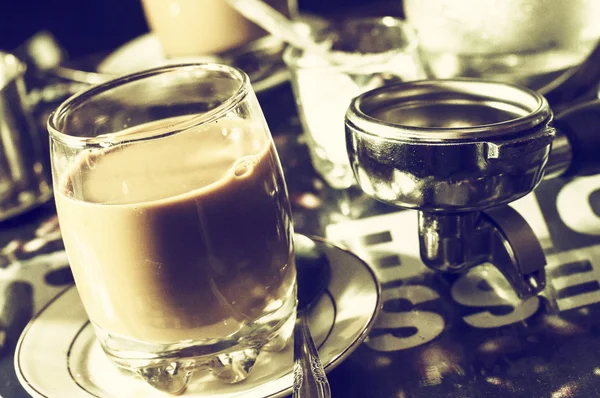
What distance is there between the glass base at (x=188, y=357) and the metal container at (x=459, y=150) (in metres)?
0.12

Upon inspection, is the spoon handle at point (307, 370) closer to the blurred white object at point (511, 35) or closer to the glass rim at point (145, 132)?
the glass rim at point (145, 132)

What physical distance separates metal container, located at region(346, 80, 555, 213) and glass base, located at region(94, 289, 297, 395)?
0.12m

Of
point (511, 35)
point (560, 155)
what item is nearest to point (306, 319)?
point (560, 155)

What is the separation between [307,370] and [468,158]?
0.49 feet

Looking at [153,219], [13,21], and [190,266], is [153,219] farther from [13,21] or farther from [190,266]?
[13,21]

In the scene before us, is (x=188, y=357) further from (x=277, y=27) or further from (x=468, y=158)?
(x=277, y=27)

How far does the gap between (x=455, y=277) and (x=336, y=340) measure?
5.1 inches

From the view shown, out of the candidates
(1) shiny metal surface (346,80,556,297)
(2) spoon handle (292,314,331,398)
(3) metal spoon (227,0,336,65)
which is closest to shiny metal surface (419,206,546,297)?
(1) shiny metal surface (346,80,556,297)

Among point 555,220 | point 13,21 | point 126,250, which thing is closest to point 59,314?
point 126,250

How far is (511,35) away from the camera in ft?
1.88

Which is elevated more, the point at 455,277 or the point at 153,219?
the point at 153,219

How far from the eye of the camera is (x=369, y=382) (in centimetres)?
38

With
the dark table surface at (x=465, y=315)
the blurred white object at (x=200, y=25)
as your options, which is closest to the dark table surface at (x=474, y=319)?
the dark table surface at (x=465, y=315)

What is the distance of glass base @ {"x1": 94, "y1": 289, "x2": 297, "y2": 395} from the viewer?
1.23 ft
